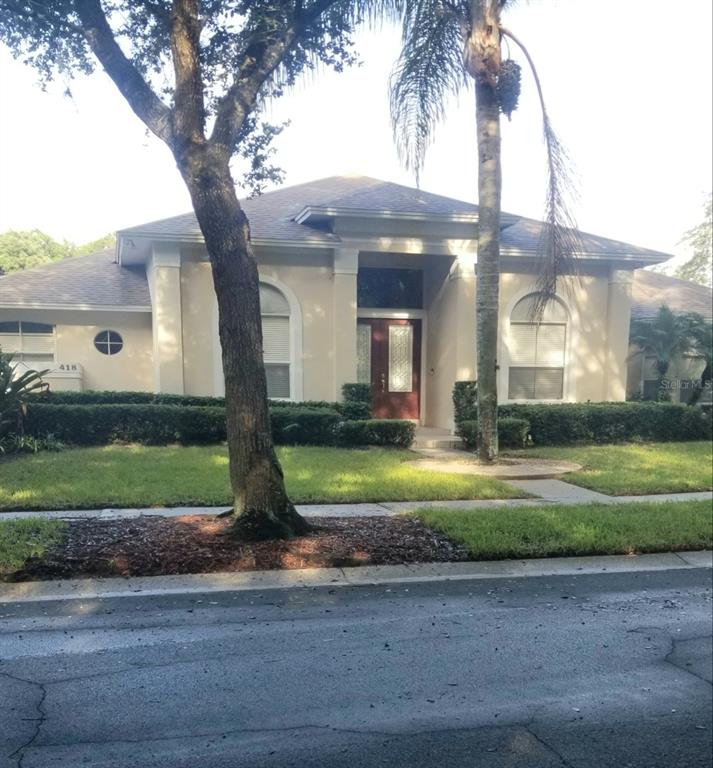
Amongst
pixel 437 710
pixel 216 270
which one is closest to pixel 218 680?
pixel 437 710

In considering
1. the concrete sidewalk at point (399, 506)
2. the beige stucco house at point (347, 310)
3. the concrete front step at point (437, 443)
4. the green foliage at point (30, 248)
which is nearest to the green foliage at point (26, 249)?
the green foliage at point (30, 248)

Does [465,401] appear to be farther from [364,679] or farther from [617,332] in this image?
[364,679]

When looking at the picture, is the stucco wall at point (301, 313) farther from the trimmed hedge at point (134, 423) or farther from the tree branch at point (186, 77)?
the tree branch at point (186, 77)

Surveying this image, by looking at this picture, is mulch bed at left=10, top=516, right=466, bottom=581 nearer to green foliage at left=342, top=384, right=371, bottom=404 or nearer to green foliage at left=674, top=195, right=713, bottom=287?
green foliage at left=342, top=384, right=371, bottom=404

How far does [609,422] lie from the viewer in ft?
46.2

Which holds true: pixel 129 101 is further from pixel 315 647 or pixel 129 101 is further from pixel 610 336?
pixel 610 336

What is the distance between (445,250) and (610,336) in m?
4.82

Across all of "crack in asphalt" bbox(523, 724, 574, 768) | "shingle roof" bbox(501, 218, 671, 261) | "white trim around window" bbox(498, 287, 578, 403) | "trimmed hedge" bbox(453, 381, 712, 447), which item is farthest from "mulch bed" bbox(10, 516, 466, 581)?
"shingle roof" bbox(501, 218, 671, 261)

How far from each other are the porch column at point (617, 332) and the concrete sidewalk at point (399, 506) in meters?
7.31

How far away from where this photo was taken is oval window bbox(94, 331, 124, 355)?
51.1ft

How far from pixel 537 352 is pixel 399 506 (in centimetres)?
900

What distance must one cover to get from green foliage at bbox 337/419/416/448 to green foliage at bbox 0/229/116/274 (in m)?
28.0

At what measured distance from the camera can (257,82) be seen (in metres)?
6.72

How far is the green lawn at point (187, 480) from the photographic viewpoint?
7988 millimetres
